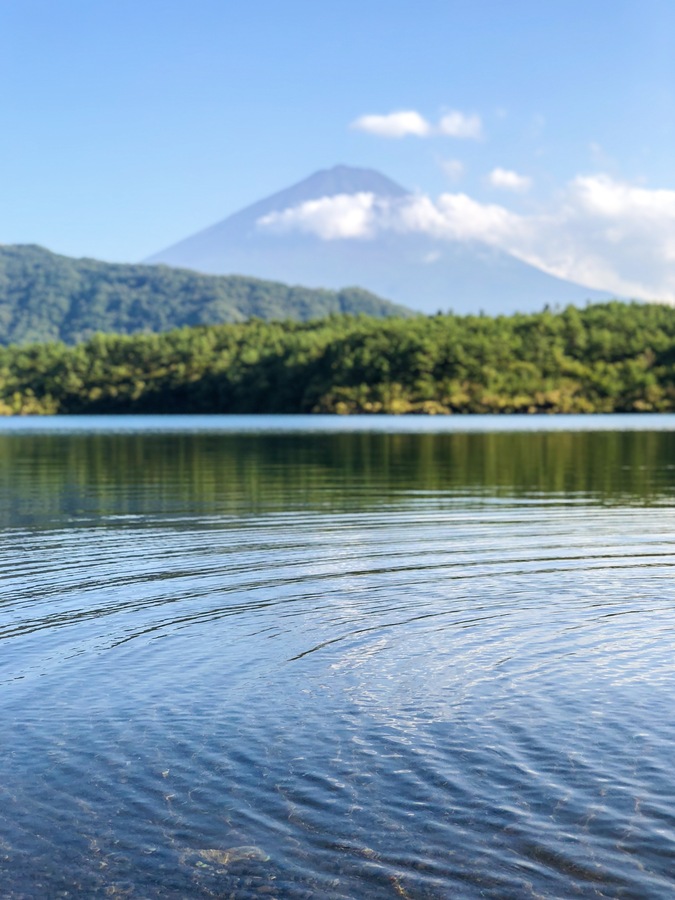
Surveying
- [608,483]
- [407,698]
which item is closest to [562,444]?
[608,483]

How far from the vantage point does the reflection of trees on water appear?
35.4 meters

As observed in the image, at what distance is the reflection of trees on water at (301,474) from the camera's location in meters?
35.4

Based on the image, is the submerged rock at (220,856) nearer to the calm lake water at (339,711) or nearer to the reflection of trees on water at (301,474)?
the calm lake water at (339,711)

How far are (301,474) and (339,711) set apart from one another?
35147 millimetres

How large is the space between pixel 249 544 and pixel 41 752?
1473cm

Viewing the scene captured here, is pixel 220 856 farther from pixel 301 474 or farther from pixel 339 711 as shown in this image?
pixel 301 474

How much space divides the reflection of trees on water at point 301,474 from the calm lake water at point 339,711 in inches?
275

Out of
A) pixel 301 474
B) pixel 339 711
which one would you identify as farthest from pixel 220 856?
pixel 301 474

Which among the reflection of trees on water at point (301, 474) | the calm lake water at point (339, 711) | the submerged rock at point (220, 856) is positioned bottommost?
the submerged rock at point (220, 856)

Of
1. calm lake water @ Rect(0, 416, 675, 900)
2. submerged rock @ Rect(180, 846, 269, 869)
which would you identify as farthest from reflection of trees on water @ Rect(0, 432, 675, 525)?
submerged rock @ Rect(180, 846, 269, 869)

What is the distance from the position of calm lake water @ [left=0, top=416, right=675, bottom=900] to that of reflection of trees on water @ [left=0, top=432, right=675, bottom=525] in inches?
275

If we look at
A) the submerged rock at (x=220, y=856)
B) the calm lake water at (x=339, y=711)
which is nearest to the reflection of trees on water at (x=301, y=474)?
the calm lake water at (x=339, y=711)

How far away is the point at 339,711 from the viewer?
1203 centimetres

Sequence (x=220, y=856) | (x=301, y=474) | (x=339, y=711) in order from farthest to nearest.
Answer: (x=301, y=474) < (x=339, y=711) < (x=220, y=856)
